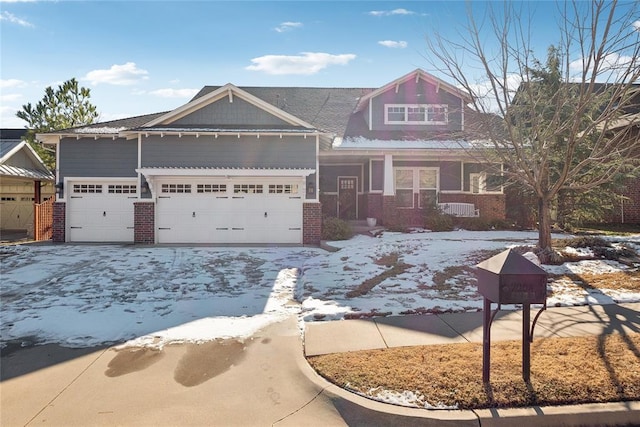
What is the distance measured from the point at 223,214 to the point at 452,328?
32.6 feet

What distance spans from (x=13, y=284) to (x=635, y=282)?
12.7 metres

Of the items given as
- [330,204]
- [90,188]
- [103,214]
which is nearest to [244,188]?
[103,214]

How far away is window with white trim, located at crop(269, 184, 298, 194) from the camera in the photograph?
13672mm

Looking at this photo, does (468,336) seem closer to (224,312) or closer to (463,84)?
(224,312)

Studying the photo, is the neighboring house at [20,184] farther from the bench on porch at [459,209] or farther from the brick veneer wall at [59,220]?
the bench on porch at [459,209]

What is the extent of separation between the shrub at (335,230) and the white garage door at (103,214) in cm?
724

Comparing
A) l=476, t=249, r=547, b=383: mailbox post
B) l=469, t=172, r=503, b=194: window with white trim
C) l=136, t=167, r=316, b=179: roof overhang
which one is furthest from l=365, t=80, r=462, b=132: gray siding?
l=476, t=249, r=547, b=383: mailbox post

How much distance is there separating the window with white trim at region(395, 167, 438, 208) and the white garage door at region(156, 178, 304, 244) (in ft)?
18.6

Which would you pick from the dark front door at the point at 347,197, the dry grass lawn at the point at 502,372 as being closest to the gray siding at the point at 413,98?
the dark front door at the point at 347,197

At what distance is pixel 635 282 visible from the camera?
287 inches

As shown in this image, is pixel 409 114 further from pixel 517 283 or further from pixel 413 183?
pixel 517 283

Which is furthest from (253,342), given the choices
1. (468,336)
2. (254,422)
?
(468,336)

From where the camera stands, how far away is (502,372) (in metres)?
3.87

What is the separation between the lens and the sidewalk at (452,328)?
4.84m
